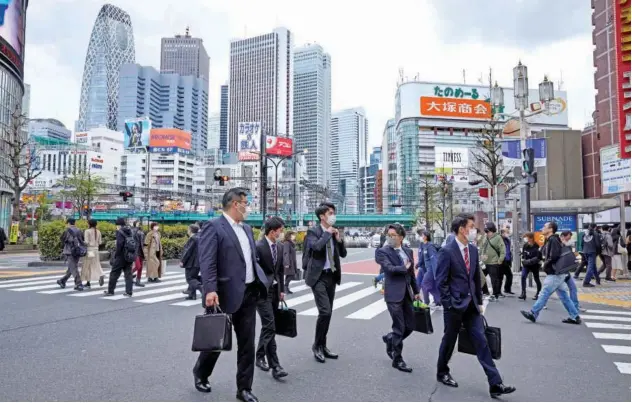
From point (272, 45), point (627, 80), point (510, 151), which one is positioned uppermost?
point (272, 45)

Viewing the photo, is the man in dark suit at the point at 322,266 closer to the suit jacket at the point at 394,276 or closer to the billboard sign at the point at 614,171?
the suit jacket at the point at 394,276

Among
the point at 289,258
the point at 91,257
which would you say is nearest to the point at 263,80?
the point at 91,257

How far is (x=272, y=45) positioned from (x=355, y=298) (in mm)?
175128

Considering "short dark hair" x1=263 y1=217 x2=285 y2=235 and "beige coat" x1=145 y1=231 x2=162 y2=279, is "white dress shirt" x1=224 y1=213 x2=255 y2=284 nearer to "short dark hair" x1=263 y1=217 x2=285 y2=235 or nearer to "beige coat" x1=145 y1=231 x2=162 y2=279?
"short dark hair" x1=263 y1=217 x2=285 y2=235

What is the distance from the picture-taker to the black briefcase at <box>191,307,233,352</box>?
376 centimetres

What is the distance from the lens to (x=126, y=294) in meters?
10.7

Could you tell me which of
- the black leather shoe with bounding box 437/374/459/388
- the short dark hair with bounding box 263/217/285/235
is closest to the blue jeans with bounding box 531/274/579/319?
the black leather shoe with bounding box 437/374/459/388

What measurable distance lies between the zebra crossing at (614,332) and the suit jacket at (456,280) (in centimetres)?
219

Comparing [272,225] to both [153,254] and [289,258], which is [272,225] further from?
[153,254]

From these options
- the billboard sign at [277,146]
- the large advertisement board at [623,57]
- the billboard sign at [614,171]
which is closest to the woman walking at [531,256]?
the large advertisement board at [623,57]

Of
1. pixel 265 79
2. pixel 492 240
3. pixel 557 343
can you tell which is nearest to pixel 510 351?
pixel 557 343

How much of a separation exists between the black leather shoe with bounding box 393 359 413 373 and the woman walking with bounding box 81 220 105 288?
8.84 meters

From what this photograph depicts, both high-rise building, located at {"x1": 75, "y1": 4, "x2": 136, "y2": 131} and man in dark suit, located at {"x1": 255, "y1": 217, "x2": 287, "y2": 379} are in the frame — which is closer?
man in dark suit, located at {"x1": 255, "y1": 217, "x2": 287, "y2": 379}

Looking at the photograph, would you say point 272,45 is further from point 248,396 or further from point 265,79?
point 248,396
